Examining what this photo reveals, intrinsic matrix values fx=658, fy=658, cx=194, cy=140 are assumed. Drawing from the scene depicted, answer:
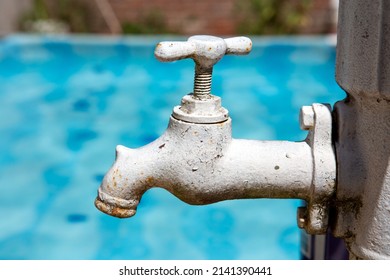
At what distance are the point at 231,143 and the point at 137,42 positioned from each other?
552cm

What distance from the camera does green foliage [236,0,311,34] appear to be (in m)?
6.91

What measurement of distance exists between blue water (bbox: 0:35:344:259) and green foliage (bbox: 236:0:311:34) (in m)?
0.54

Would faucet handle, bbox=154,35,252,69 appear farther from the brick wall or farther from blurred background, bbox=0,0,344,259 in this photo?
the brick wall

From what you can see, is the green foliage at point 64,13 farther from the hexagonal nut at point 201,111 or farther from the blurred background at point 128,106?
the hexagonal nut at point 201,111

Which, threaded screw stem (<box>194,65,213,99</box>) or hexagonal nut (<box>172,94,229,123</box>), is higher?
threaded screw stem (<box>194,65,213,99</box>)

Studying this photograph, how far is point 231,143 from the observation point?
3.57 feet

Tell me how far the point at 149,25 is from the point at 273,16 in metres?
1.42

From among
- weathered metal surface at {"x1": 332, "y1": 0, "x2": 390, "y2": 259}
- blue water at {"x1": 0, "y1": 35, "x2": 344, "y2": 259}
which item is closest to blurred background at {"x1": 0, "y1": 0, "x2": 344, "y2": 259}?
blue water at {"x1": 0, "y1": 35, "x2": 344, "y2": 259}

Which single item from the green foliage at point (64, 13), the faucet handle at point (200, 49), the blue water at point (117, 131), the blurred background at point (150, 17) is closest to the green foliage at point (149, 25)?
the blurred background at point (150, 17)

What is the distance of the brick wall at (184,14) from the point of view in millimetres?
7430

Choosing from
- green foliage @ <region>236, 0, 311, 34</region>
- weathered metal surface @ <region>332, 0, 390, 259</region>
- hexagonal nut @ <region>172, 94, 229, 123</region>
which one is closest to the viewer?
weathered metal surface @ <region>332, 0, 390, 259</region>

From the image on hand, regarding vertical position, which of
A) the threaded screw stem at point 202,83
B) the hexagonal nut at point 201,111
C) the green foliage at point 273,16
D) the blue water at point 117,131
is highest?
the threaded screw stem at point 202,83
